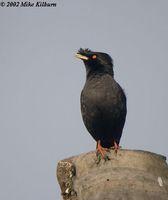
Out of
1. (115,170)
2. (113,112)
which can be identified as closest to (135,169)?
(115,170)

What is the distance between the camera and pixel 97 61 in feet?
35.3

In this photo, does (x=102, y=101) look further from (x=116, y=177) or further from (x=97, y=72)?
(x=116, y=177)

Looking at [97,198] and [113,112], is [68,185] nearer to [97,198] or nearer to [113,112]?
[97,198]

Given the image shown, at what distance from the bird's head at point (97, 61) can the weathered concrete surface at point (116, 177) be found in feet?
10.1

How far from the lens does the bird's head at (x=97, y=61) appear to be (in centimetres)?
1068

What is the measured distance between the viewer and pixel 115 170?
23.6 ft

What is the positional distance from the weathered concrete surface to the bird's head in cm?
309

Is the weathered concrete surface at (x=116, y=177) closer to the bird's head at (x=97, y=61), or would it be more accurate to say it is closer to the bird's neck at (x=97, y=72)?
the bird's neck at (x=97, y=72)

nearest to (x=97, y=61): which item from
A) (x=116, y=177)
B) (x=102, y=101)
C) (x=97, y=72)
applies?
(x=97, y=72)

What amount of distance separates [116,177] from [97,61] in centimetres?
417

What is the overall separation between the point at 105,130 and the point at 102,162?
2.87m

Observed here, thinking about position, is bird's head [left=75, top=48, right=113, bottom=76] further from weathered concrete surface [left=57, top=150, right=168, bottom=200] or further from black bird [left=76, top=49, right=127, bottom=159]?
weathered concrete surface [left=57, top=150, right=168, bottom=200]

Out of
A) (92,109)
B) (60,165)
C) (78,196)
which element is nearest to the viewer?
(78,196)

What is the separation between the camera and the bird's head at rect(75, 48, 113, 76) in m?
10.7
